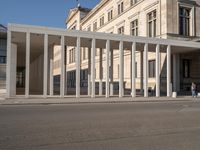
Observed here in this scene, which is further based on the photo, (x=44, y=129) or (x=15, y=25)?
(x=15, y=25)

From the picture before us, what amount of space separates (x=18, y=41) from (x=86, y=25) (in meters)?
44.3

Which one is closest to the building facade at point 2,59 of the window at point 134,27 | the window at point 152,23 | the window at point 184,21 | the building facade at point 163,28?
the building facade at point 163,28

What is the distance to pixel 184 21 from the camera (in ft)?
141

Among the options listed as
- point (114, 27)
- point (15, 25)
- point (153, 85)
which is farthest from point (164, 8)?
point (15, 25)

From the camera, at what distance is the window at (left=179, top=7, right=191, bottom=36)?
4266 cm

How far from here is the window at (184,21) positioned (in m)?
42.7

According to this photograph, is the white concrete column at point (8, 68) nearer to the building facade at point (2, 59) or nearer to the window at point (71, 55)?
the building facade at point (2, 59)

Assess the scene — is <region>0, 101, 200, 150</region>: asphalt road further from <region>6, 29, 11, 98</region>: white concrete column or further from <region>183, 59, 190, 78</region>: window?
<region>183, 59, 190, 78</region>: window

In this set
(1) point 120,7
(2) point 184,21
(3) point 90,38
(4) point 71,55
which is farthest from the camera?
(4) point 71,55

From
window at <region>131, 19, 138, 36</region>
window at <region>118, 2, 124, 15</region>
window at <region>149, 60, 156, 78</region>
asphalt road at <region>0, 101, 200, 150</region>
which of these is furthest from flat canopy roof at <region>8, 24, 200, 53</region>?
window at <region>118, 2, 124, 15</region>

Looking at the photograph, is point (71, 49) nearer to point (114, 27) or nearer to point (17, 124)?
point (114, 27)

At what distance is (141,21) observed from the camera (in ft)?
152

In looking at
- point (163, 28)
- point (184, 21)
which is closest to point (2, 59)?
point (163, 28)

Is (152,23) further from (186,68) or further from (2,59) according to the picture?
(2,59)
